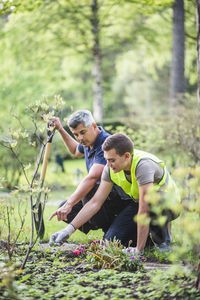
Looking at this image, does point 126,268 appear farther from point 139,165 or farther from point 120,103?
point 120,103

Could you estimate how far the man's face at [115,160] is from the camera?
3.09 m

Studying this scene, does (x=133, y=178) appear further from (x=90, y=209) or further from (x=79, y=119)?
(x=79, y=119)

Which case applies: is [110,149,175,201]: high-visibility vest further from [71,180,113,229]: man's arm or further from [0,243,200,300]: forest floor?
[0,243,200,300]: forest floor

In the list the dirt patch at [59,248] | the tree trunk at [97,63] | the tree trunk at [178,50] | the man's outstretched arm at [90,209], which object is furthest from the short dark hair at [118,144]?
the tree trunk at [97,63]

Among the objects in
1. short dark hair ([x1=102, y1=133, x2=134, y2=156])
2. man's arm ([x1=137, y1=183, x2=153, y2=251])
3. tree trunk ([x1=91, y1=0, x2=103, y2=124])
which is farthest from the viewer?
tree trunk ([x1=91, y1=0, x2=103, y2=124])

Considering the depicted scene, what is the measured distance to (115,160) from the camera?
3.11 metres

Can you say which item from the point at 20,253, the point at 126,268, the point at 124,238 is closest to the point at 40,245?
the point at 20,253

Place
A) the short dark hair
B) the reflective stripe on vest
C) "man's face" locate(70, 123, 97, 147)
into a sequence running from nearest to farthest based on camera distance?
the short dark hair < the reflective stripe on vest < "man's face" locate(70, 123, 97, 147)

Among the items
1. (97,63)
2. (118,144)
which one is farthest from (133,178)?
(97,63)

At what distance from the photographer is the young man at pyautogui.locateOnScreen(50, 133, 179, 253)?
3.05m

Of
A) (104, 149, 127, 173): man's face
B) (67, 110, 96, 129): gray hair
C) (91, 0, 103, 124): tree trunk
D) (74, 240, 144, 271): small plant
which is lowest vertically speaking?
(91, 0, 103, 124): tree trunk

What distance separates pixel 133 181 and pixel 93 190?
74 cm

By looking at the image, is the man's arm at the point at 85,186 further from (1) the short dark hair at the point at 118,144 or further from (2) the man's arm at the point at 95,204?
(1) the short dark hair at the point at 118,144

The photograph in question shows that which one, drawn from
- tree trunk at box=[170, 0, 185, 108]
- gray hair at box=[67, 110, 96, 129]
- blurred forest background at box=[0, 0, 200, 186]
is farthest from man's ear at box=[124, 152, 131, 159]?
tree trunk at box=[170, 0, 185, 108]
